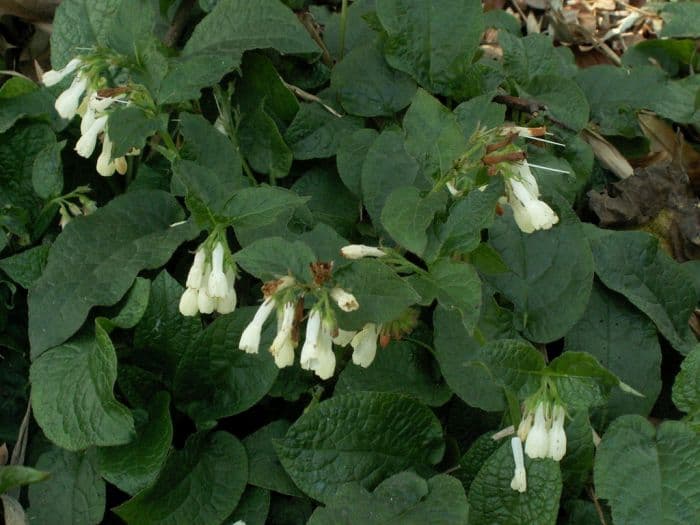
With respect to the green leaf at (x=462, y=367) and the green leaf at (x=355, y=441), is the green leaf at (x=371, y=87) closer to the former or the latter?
the green leaf at (x=462, y=367)

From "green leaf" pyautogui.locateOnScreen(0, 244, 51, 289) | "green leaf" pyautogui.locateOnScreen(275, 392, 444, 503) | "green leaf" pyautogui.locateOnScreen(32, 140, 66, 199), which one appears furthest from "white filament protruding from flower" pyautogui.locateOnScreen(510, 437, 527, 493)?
"green leaf" pyautogui.locateOnScreen(32, 140, 66, 199)

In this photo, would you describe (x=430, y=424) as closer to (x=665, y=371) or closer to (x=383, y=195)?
(x=383, y=195)

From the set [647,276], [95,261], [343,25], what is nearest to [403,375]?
[647,276]

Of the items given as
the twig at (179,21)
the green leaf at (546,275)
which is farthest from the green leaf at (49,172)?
the green leaf at (546,275)

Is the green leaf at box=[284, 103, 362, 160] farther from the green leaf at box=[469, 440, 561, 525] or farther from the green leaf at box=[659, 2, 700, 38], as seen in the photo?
the green leaf at box=[659, 2, 700, 38]

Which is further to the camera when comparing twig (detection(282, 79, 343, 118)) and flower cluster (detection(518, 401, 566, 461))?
twig (detection(282, 79, 343, 118))

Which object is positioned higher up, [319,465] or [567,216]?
[567,216]

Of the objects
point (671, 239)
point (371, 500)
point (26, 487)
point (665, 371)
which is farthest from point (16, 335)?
point (671, 239)
